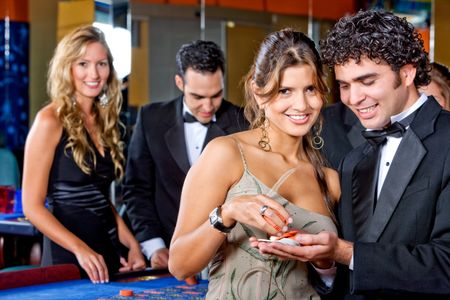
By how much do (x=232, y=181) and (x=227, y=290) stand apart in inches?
12.4

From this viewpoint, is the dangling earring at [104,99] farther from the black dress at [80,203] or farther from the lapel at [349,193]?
the lapel at [349,193]

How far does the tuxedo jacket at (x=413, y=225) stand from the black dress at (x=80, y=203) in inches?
62.8

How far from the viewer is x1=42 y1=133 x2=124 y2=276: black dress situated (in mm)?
3658

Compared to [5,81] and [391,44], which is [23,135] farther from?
[391,44]

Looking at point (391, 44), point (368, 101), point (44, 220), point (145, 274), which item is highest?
point (391, 44)

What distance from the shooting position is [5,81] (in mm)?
7422

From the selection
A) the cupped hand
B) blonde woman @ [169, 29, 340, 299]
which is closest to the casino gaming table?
the cupped hand

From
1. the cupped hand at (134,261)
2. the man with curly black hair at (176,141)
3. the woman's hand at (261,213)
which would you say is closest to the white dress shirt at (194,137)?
the man with curly black hair at (176,141)

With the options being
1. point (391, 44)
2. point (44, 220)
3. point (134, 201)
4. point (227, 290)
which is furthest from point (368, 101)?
point (134, 201)

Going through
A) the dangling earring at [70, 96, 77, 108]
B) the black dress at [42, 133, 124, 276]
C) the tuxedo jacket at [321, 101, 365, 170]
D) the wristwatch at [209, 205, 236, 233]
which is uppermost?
the dangling earring at [70, 96, 77, 108]

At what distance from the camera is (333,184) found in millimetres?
2650

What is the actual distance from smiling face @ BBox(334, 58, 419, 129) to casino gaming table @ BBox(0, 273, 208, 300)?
101 centimetres

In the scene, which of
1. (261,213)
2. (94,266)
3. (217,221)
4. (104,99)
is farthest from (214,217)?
(104,99)

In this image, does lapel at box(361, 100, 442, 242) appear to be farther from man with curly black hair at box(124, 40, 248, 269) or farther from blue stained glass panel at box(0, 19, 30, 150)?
blue stained glass panel at box(0, 19, 30, 150)
